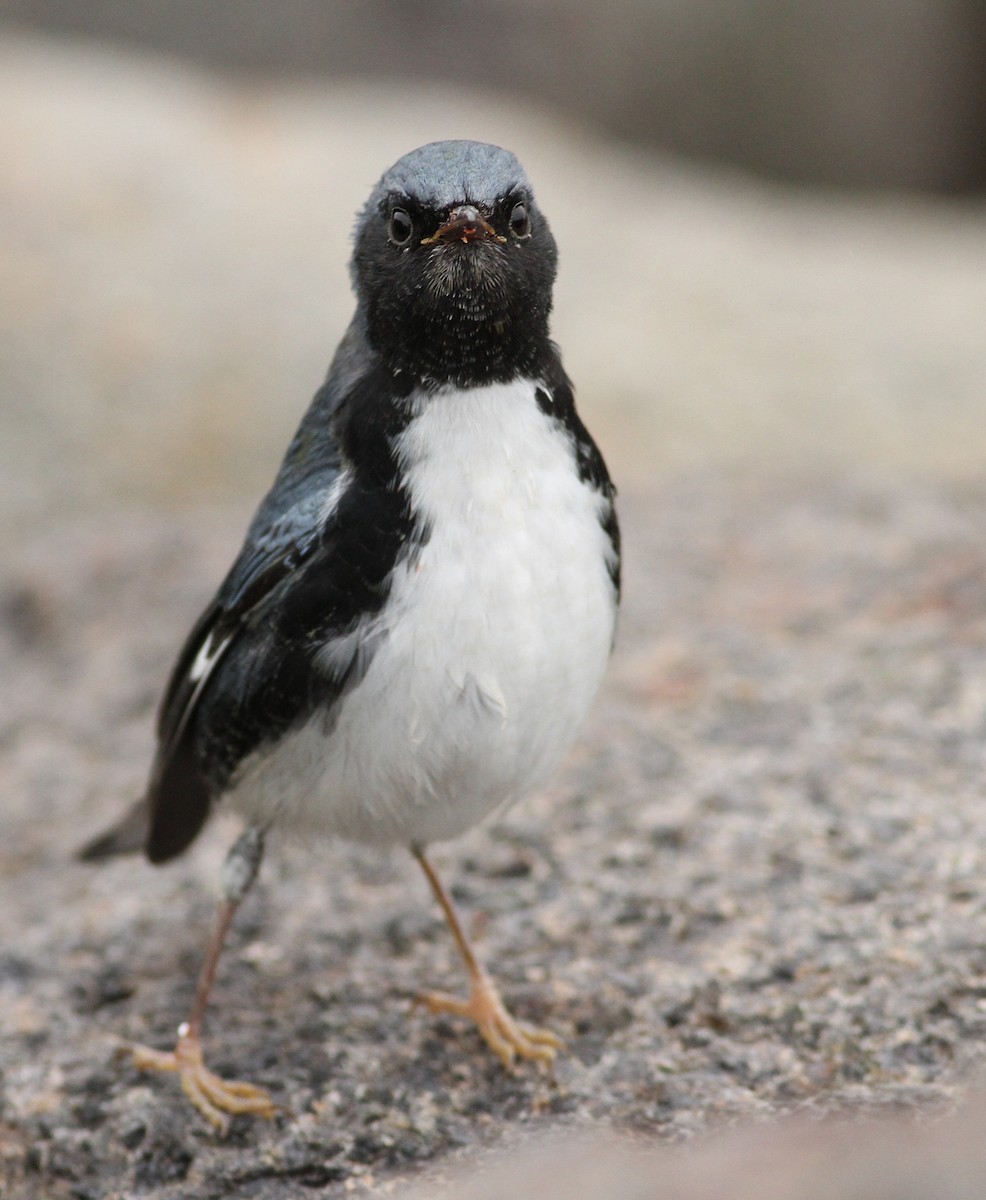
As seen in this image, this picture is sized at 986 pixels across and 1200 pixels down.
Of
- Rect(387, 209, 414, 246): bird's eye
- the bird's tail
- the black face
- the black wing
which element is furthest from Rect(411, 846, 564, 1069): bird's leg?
Rect(387, 209, 414, 246): bird's eye

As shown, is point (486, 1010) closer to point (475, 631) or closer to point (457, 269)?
point (475, 631)

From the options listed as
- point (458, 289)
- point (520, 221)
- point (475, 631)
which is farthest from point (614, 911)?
point (520, 221)

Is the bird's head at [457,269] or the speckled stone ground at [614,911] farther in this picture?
the speckled stone ground at [614,911]

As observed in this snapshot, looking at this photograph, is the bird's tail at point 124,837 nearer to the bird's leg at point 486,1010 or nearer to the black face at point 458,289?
the bird's leg at point 486,1010

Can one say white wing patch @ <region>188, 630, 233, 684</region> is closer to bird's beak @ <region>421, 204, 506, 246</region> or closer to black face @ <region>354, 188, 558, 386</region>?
black face @ <region>354, 188, 558, 386</region>

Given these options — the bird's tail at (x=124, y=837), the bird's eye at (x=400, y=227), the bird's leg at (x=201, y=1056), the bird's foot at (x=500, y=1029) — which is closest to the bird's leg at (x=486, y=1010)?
the bird's foot at (x=500, y=1029)

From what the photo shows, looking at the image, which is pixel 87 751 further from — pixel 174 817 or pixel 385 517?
pixel 385 517
